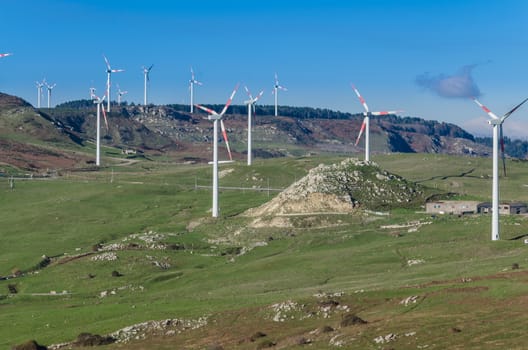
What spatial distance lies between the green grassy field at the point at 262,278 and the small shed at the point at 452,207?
11.4 ft

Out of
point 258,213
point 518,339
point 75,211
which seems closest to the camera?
point 518,339

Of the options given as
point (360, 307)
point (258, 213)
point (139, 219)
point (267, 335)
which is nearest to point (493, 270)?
point (360, 307)

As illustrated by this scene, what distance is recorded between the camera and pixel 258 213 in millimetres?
173250

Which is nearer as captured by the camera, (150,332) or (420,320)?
(420,320)

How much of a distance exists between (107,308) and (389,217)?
68116 millimetres

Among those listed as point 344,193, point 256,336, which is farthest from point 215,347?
point 344,193

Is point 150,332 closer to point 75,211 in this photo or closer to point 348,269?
point 348,269

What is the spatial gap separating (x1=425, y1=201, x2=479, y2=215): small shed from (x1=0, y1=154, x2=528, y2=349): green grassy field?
349 centimetres

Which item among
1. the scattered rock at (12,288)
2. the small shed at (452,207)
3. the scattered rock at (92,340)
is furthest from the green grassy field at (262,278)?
the small shed at (452,207)

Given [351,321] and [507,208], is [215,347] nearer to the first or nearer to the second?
[351,321]

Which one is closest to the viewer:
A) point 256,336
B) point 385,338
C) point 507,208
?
point 385,338

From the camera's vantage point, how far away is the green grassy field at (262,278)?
76375mm

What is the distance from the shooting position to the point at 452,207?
557 feet

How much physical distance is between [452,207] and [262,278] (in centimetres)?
6024
